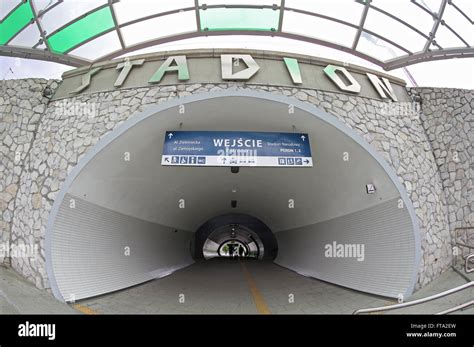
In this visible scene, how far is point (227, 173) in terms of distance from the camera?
31.9 feet

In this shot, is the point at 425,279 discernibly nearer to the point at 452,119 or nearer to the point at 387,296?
the point at 387,296

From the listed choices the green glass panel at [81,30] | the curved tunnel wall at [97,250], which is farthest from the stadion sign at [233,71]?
the green glass panel at [81,30]

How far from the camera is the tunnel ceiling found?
6.47 metres

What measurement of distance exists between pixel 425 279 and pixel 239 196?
7272 mm

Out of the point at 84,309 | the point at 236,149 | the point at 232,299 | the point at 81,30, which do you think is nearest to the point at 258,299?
the point at 232,299

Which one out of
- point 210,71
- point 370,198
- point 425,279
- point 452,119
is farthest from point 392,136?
point 210,71

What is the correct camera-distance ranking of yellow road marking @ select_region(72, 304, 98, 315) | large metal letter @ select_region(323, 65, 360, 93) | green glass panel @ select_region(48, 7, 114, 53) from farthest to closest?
green glass panel @ select_region(48, 7, 114, 53) → large metal letter @ select_region(323, 65, 360, 93) → yellow road marking @ select_region(72, 304, 98, 315)

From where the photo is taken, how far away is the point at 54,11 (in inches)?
369

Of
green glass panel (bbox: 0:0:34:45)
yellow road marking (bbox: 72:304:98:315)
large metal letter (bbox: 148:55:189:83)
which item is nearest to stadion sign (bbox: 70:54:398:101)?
large metal letter (bbox: 148:55:189:83)

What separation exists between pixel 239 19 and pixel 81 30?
5511 millimetres

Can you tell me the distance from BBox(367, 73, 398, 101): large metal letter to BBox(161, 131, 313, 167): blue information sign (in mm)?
2406

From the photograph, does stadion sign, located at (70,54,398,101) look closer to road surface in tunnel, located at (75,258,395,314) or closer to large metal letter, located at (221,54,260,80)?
large metal letter, located at (221,54,260,80)

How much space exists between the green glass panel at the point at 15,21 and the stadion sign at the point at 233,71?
4.32 m

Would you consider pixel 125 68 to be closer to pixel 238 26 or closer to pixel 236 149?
pixel 236 149
